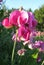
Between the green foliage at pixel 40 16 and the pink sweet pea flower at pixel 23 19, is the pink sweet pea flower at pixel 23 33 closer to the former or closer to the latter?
the pink sweet pea flower at pixel 23 19

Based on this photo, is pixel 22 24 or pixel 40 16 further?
pixel 40 16

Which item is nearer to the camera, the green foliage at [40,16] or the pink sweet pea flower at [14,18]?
the pink sweet pea flower at [14,18]

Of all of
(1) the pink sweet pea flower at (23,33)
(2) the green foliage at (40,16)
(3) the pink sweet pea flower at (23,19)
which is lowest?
(2) the green foliage at (40,16)

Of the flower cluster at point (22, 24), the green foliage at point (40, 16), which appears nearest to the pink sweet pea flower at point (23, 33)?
the flower cluster at point (22, 24)

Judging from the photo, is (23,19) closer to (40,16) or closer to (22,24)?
(22,24)

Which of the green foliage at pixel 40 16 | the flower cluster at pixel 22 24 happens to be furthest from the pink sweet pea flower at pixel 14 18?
the green foliage at pixel 40 16

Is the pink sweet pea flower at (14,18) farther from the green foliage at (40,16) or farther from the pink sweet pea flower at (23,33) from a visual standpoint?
the green foliage at (40,16)

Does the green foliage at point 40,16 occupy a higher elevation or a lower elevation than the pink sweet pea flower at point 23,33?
lower

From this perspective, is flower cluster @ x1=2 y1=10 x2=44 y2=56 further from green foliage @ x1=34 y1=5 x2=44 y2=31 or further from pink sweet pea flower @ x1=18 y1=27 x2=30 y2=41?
green foliage @ x1=34 y1=5 x2=44 y2=31

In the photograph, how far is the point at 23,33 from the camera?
1915 mm

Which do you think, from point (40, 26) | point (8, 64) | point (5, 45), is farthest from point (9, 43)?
point (40, 26)

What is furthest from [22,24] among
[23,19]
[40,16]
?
[40,16]

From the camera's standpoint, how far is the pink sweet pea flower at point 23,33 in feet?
6.21

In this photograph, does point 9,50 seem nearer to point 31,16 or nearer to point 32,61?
point 32,61
